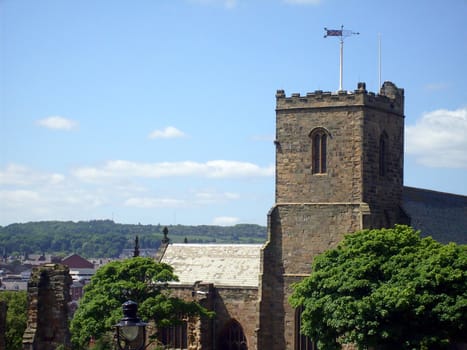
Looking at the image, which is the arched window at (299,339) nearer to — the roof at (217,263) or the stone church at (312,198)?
the stone church at (312,198)

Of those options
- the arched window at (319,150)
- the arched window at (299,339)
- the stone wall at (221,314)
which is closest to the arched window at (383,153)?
the arched window at (319,150)

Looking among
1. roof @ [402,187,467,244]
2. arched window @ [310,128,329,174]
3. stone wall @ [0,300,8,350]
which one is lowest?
stone wall @ [0,300,8,350]

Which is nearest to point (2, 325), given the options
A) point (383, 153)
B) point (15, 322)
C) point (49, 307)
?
point (49, 307)

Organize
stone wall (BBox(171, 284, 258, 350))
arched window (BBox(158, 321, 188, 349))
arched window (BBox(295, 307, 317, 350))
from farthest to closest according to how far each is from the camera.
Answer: arched window (BBox(158, 321, 188, 349)), stone wall (BBox(171, 284, 258, 350)), arched window (BBox(295, 307, 317, 350))

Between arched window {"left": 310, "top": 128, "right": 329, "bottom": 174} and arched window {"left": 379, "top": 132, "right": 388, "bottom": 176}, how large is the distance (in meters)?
3.62

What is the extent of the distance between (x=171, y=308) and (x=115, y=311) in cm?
346

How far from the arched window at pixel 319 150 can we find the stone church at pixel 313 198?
6cm

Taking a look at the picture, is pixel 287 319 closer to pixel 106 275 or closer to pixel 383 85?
pixel 106 275

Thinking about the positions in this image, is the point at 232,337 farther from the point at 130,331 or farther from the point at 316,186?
the point at 130,331

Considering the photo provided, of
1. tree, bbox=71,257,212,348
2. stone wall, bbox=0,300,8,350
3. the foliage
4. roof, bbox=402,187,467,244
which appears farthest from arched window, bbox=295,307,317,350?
stone wall, bbox=0,300,8,350

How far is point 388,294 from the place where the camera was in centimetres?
5175

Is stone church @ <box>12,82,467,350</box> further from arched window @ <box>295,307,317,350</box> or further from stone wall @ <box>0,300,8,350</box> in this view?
stone wall @ <box>0,300,8,350</box>

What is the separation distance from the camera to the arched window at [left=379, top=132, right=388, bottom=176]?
2613 inches

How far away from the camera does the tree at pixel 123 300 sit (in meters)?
57.4
